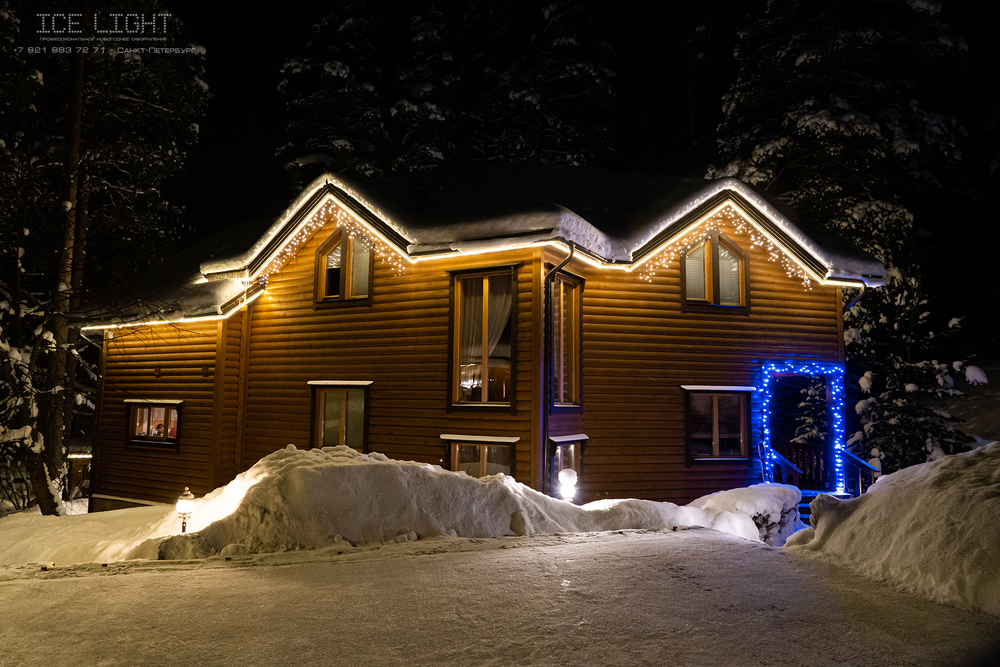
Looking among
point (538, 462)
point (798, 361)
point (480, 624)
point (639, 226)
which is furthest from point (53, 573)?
point (798, 361)

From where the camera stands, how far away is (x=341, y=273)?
13172 mm

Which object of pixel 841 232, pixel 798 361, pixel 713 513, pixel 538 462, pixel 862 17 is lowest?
pixel 713 513

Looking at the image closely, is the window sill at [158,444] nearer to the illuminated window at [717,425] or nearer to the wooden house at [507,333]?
the wooden house at [507,333]

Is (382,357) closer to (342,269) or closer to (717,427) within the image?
(342,269)

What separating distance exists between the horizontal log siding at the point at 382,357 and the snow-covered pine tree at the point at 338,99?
48.9ft

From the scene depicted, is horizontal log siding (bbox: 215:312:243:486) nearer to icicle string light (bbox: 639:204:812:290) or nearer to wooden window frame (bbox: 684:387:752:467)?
icicle string light (bbox: 639:204:812:290)

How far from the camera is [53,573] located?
228 inches

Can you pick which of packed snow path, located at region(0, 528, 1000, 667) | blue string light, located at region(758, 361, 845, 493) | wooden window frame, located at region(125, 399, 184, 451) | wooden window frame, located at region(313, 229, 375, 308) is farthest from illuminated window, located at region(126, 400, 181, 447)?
blue string light, located at region(758, 361, 845, 493)

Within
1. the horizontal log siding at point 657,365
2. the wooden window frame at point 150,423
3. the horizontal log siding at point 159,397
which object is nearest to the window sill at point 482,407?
the horizontal log siding at point 657,365

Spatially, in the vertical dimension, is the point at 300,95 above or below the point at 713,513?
above

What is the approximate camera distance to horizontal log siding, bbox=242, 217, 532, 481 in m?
11.0

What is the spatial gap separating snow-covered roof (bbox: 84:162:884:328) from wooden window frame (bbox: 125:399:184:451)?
7.20 ft

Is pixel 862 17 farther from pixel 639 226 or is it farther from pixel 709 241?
pixel 639 226

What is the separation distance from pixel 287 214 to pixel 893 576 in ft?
37.8
